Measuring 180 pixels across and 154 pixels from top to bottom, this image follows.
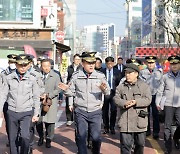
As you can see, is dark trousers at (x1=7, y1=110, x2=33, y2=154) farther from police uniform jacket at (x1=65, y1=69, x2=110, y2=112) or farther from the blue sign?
the blue sign

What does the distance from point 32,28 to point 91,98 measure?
23.5 m

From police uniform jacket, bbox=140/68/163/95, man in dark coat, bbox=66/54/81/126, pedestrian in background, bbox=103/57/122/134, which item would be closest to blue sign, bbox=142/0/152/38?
man in dark coat, bbox=66/54/81/126

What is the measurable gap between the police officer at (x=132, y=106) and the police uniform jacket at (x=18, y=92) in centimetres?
140

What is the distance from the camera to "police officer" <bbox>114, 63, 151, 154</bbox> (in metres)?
5.81

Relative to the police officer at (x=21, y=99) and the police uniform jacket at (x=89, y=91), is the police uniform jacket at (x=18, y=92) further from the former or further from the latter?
the police uniform jacket at (x=89, y=91)

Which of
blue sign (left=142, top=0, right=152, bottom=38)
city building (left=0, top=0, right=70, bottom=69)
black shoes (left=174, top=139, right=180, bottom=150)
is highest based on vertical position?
blue sign (left=142, top=0, right=152, bottom=38)

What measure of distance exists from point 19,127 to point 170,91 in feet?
9.06

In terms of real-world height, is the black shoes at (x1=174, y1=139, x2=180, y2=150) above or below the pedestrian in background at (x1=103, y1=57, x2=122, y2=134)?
below

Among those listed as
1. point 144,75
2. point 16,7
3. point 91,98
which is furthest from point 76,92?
point 16,7

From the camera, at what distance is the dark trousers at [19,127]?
623 cm

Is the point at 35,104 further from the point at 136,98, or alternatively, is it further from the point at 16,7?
the point at 16,7

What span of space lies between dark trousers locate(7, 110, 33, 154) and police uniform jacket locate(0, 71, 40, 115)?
3.2 inches

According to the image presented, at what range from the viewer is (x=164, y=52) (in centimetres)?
4234

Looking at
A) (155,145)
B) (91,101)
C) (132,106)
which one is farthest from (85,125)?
(155,145)
